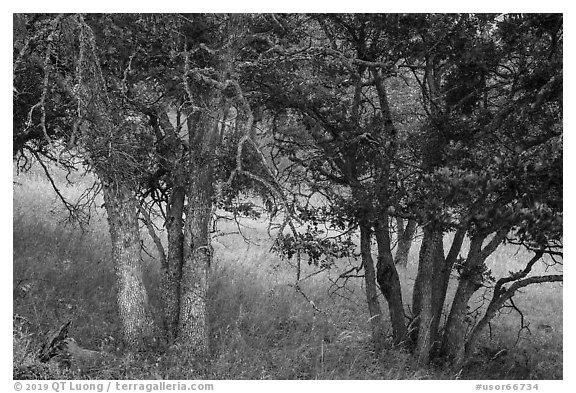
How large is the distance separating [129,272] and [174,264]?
0.87 metres

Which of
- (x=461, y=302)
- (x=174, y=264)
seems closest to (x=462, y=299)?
(x=461, y=302)

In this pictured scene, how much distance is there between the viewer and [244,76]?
32.1 feet

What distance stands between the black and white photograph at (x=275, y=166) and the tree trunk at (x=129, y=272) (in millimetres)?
30

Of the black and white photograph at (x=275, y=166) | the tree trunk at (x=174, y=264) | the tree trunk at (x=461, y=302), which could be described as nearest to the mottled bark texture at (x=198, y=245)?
the black and white photograph at (x=275, y=166)

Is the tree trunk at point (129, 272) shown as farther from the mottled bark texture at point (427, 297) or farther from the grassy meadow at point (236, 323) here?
the mottled bark texture at point (427, 297)

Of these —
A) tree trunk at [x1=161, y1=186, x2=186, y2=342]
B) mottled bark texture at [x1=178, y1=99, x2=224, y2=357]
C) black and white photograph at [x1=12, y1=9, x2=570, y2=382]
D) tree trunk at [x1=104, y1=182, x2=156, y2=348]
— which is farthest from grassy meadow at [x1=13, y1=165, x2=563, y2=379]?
tree trunk at [x1=161, y1=186, x2=186, y2=342]

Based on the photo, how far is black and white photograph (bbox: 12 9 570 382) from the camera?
8.13m

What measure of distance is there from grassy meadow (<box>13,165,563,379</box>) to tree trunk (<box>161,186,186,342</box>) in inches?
28.3

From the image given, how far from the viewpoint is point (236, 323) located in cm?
1103

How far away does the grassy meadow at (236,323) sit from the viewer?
9117mm

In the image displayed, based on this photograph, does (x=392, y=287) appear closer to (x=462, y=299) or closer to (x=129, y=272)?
(x=462, y=299)

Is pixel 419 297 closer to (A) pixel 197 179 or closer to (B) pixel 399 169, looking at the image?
(B) pixel 399 169

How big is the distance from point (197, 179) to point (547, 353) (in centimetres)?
870

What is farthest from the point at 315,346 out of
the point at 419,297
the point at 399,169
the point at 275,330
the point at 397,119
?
the point at 397,119
